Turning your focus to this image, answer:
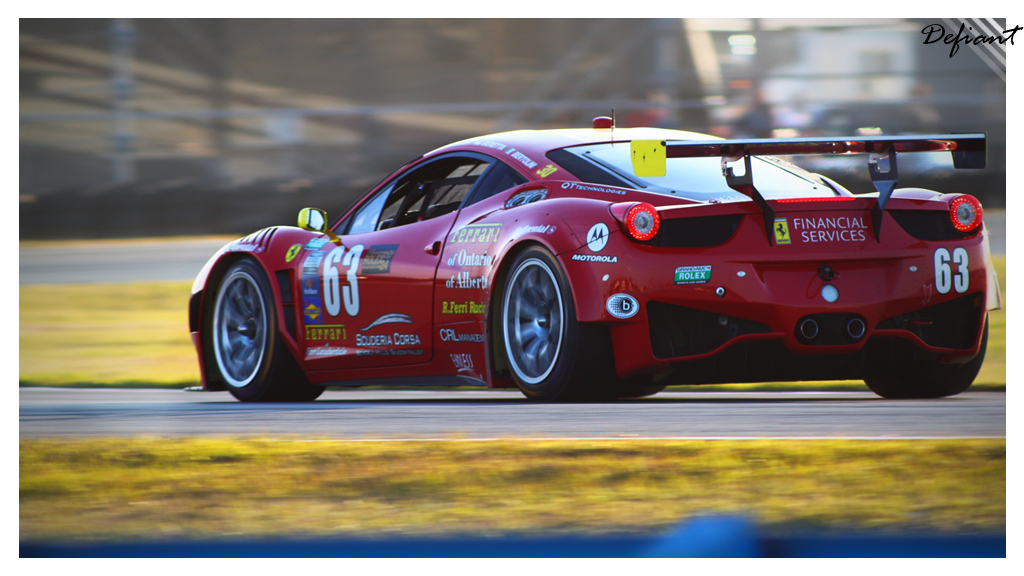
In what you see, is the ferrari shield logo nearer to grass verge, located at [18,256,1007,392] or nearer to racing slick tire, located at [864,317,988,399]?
racing slick tire, located at [864,317,988,399]

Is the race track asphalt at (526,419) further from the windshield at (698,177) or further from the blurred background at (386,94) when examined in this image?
the blurred background at (386,94)

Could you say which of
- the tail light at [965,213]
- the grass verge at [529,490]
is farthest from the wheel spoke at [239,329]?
the tail light at [965,213]

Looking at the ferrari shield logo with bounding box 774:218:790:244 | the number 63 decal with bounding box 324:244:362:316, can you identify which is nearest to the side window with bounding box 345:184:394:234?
the number 63 decal with bounding box 324:244:362:316

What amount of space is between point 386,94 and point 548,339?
18.7 ft

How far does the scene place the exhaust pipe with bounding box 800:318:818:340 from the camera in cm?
446

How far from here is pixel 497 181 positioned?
544cm

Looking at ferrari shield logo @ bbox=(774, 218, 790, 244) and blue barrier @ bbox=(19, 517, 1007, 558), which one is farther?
ferrari shield logo @ bbox=(774, 218, 790, 244)

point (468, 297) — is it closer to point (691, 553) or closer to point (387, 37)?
point (691, 553)

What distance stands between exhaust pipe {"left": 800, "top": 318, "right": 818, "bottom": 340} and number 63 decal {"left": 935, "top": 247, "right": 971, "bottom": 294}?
529 millimetres

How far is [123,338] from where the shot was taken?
10102 mm

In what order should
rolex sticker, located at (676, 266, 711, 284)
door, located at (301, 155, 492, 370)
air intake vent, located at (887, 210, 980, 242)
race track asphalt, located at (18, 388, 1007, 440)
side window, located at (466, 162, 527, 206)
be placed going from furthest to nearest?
door, located at (301, 155, 492, 370), side window, located at (466, 162, 527, 206), air intake vent, located at (887, 210, 980, 242), rolex sticker, located at (676, 266, 711, 284), race track asphalt, located at (18, 388, 1007, 440)
